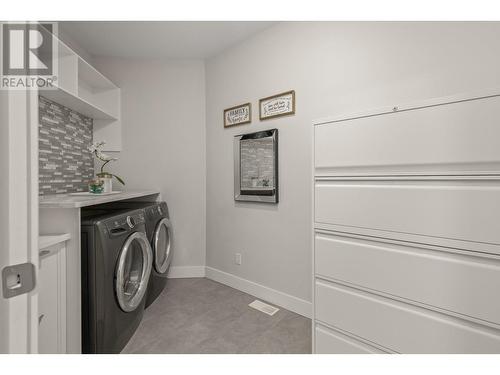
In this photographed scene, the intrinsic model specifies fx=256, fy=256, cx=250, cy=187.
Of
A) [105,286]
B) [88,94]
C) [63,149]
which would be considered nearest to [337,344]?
[105,286]

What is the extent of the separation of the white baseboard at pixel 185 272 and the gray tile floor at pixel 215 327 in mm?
418

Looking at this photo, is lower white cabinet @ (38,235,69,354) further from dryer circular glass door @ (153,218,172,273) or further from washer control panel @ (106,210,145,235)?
dryer circular glass door @ (153,218,172,273)

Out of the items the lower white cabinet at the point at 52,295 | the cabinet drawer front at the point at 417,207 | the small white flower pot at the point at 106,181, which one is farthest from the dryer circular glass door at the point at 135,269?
the cabinet drawer front at the point at 417,207

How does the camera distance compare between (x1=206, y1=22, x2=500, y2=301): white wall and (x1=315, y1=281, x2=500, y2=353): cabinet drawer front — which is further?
(x1=206, y1=22, x2=500, y2=301): white wall

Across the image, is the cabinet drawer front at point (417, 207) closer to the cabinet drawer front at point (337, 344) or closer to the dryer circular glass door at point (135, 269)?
the cabinet drawer front at point (337, 344)

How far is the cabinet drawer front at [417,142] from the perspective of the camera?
3.00 feet

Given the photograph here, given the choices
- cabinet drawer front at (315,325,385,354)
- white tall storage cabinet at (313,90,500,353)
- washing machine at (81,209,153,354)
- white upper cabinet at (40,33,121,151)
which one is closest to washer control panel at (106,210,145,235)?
washing machine at (81,209,153,354)

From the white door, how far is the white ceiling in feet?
6.89

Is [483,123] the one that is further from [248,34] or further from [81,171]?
[81,171]

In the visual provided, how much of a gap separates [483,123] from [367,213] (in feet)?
1.74

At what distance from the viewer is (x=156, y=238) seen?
90.7 inches

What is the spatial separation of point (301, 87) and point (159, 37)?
1484 millimetres

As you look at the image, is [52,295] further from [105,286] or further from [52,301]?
[105,286]

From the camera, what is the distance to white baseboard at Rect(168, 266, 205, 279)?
9.53ft
